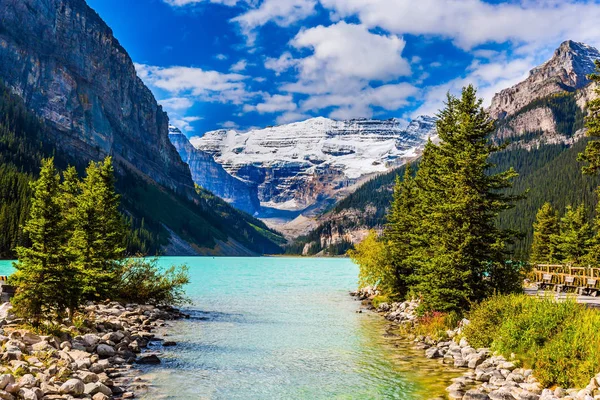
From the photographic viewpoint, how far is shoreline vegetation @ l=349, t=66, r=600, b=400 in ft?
60.6

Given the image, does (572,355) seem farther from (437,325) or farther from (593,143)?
(593,143)

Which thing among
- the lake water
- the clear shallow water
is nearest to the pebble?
the lake water

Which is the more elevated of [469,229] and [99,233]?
[469,229]

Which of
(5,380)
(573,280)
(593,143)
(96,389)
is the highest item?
(593,143)

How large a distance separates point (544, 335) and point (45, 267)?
2386 cm

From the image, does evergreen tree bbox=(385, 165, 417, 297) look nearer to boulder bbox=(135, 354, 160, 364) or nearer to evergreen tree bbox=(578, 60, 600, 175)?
evergreen tree bbox=(578, 60, 600, 175)

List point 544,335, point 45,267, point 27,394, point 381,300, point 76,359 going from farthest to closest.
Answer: point 381,300, point 45,267, point 76,359, point 544,335, point 27,394

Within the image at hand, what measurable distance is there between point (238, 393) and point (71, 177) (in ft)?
90.7

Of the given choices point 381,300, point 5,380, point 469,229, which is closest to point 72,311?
point 5,380

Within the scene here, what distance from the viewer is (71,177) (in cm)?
4047

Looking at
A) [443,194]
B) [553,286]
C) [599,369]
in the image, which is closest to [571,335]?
[599,369]

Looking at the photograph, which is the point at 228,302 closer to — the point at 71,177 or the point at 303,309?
the point at 303,309

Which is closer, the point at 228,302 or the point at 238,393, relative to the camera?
the point at 238,393

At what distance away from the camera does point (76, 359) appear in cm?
2141
